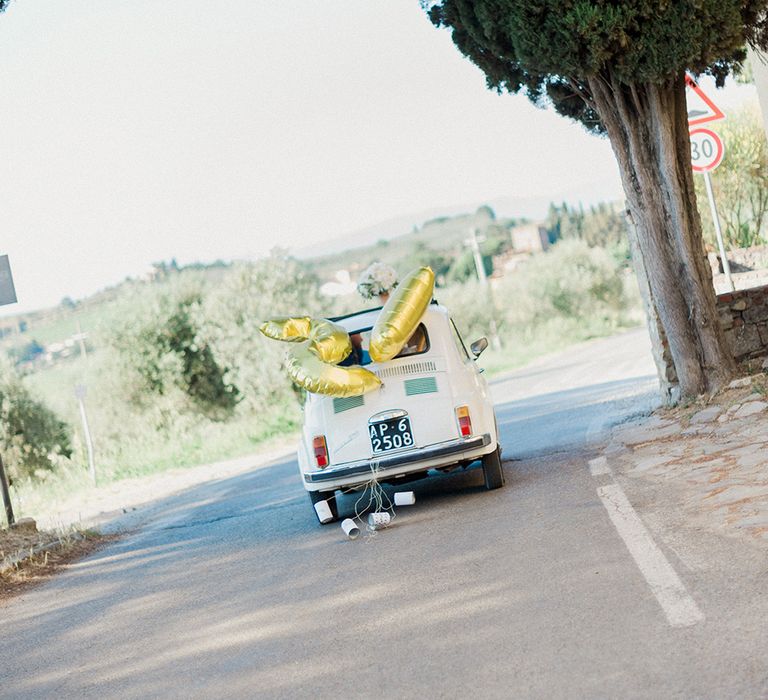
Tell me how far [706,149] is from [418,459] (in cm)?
737

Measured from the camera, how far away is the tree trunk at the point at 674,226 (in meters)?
11.7

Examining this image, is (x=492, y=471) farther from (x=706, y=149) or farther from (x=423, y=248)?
(x=423, y=248)

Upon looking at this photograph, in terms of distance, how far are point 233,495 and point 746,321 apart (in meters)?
7.37

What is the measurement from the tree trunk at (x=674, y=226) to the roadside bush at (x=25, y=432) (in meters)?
26.1

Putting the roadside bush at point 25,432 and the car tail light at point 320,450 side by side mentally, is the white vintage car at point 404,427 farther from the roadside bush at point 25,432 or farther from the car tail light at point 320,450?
the roadside bush at point 25,432

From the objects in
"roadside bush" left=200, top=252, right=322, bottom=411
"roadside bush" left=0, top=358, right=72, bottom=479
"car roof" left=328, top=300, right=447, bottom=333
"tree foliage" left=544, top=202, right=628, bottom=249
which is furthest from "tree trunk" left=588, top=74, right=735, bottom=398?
"tree foliage" left=544, top=202, right=628, bottom=249

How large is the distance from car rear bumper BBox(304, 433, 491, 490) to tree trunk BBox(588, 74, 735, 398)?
13.0ft

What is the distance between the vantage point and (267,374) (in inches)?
1463

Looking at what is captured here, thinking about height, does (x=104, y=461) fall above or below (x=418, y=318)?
below

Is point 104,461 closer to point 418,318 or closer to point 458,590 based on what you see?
point 418,318

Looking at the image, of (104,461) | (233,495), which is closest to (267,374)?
(104,461)

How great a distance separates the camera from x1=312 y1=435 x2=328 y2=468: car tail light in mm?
9188

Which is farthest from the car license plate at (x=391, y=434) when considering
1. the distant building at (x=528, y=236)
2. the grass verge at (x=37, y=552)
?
the distant building at (x=528, y=236)

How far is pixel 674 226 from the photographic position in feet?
38.7
